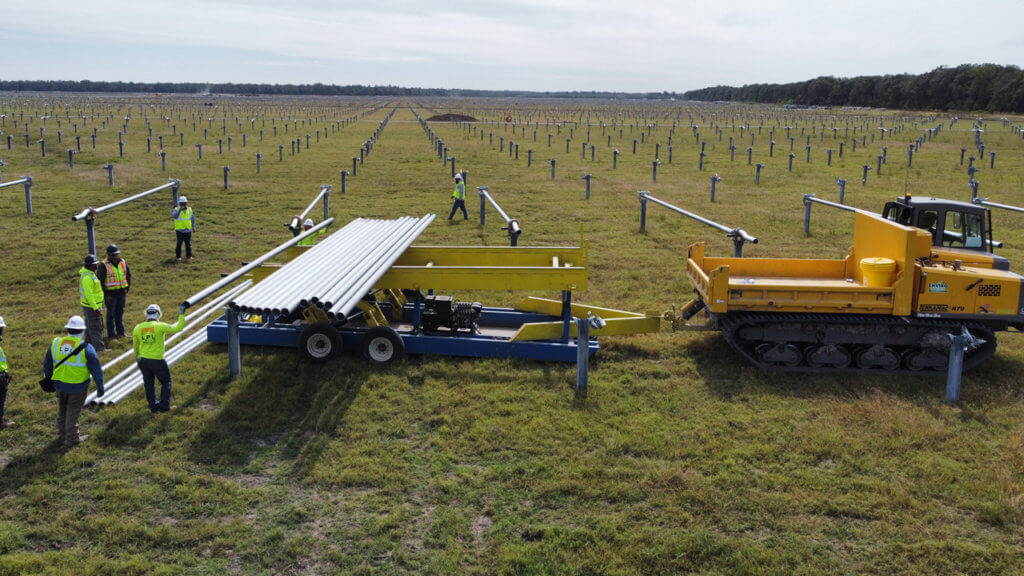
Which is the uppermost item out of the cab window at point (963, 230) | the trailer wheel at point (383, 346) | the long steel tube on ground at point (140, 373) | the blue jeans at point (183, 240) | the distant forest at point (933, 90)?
the distant forest at point (933, 90)

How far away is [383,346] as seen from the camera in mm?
10367

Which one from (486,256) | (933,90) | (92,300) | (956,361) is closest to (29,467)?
(92,300)

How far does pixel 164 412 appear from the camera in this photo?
341 inches

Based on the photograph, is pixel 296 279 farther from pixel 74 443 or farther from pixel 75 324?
pixel 74 443

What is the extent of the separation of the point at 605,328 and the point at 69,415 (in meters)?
6.54

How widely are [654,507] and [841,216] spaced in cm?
1906

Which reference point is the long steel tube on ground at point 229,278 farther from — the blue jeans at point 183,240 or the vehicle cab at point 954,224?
the vehicle cab at point 954,224

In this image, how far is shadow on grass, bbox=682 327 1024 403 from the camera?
31.1 feet

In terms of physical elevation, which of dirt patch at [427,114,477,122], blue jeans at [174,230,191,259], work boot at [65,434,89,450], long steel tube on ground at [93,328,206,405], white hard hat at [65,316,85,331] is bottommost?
work boot at [65,434,89,450]

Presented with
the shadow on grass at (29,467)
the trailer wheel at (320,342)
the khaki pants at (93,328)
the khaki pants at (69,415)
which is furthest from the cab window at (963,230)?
the khaki pants at (93,328)

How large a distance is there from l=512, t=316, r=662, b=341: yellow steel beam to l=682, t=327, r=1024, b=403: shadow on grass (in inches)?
32.1

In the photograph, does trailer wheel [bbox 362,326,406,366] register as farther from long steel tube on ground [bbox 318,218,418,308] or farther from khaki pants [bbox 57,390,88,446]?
khaki pants [bbox 57,390,88,446]

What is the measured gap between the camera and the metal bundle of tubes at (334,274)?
8.59m

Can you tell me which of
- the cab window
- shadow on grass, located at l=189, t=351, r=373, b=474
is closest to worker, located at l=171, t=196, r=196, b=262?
shadow on grass, located at l=189, t=351, r=373, b=474
